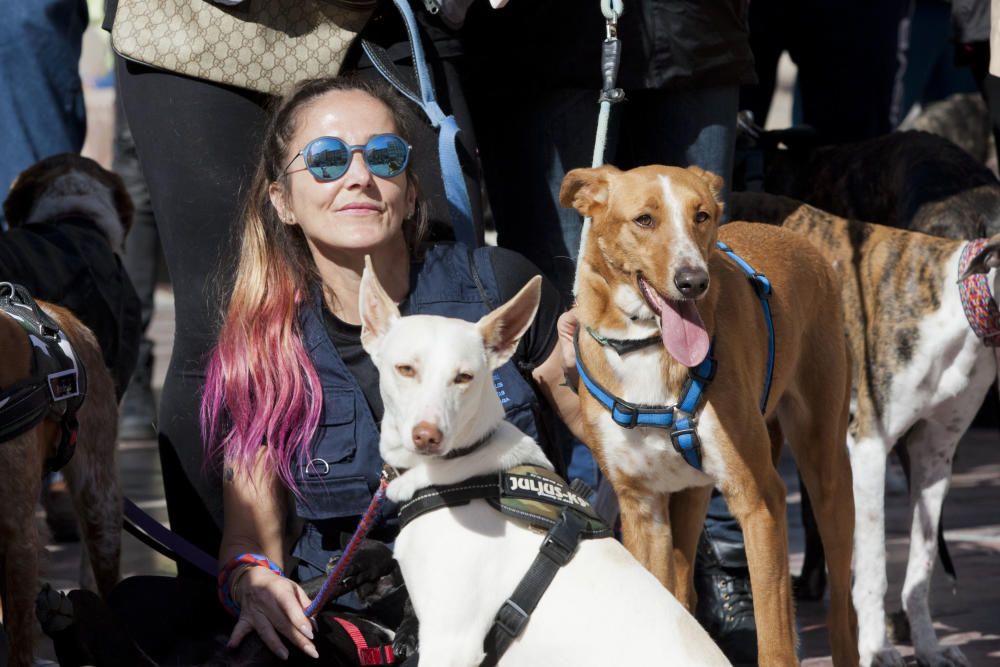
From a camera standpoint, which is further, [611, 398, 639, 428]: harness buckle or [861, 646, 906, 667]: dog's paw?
[861, 646, 906, 667]: dog's paw

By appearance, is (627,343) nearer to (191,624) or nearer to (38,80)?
(191,624)

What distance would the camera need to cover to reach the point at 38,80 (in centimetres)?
535

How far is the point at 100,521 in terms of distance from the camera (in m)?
4.21

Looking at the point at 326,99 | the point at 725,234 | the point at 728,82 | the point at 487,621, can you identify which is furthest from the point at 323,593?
the point at 728,82

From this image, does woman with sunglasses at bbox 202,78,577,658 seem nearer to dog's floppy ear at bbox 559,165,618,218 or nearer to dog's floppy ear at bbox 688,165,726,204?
dog's floppy ear at bbox 559,165,618,218

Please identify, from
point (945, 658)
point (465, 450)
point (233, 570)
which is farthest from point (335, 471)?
point (945, 658)

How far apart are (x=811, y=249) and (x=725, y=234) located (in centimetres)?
27

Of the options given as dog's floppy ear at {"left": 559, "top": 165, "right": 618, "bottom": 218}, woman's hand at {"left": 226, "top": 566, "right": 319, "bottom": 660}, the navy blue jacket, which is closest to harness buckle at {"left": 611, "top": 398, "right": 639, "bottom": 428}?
the navy blue jacket

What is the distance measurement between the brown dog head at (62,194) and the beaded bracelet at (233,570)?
8.41 ft

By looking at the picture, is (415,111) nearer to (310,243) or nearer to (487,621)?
(310,243)

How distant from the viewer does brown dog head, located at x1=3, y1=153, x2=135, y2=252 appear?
5.53 m

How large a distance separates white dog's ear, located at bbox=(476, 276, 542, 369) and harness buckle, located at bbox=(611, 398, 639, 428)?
0.38m

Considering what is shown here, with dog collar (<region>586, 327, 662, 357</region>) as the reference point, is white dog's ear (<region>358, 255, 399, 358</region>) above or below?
above

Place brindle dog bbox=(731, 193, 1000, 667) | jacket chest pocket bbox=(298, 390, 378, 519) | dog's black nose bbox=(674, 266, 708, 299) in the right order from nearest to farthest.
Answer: dog's black nose bbox=(674, 266, 708, 299)
jacket chest pocket bbox=(298, 390, 378, 519)
brindle dog bbox=(731, 193, 1000, 667)
